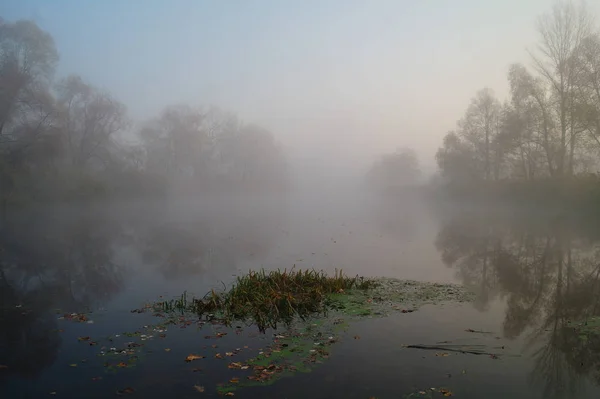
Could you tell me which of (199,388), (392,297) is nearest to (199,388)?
(199,388)

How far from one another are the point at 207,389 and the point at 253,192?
322ft

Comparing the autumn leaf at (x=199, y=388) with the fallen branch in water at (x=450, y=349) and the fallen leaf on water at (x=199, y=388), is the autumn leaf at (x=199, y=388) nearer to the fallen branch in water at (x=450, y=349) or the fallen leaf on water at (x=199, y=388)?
the fallen leaf on water at (x=199, y=388)

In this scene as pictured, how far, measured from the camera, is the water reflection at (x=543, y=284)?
737cm

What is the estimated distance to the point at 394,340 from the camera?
28.0 ft

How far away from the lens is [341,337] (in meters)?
8.67

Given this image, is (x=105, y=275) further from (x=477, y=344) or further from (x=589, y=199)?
(x=589, y=199)

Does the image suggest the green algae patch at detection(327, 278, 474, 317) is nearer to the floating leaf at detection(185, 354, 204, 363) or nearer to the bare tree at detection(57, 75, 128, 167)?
the floating leaf at detection(185, 354, 204, 363)

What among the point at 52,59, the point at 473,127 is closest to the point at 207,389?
the point at 52,59

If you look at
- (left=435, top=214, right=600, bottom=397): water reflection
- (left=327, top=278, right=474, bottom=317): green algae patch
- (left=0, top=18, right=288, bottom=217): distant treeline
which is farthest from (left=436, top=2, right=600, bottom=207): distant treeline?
(left=0, top=18, right=288, bottom=217): distant treeline

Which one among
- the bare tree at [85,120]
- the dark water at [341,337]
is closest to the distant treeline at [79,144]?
the bare tree at [85,120]

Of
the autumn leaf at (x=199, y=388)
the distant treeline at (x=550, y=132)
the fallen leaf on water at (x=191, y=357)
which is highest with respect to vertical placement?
the distant treeline at (x=550, y=132)

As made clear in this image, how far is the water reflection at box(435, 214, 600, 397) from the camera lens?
737 centimetres

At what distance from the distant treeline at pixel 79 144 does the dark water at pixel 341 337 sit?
56.3 feet

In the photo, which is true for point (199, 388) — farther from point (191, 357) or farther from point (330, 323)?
point (330, 323)
